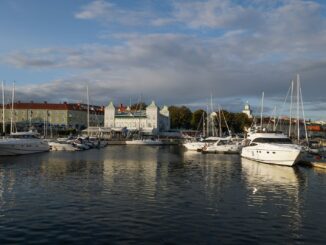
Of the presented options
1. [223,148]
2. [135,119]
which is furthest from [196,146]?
[135,119]

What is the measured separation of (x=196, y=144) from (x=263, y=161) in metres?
37.7

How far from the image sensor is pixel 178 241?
18.3 meters

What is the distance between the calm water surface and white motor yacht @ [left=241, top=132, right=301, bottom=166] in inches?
404

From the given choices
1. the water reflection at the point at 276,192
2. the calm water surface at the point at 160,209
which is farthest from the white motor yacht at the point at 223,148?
the calm water surface at the point at 160,209

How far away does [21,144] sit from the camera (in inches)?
2795

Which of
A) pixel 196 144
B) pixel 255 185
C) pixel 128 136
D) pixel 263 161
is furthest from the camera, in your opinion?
pixel 128 136

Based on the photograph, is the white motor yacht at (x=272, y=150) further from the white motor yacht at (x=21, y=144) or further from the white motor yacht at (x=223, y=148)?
the white motor yacht at (x=21, y=144)

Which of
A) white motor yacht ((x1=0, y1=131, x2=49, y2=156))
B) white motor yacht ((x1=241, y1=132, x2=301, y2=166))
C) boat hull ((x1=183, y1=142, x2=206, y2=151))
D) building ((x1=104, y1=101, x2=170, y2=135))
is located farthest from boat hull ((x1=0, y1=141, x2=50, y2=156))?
building ((x1=104, y1=101, x2=170, y2=135))

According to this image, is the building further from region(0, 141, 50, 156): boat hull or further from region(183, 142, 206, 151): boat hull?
region(0, 141, 50, 156): boat hull

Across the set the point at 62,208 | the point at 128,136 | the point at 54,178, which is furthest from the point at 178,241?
the point at 128,136

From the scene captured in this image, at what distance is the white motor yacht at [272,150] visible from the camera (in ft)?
165

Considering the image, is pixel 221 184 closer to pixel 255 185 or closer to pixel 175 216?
pixel 255 185

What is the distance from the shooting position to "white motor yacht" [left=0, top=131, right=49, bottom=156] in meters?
67.2

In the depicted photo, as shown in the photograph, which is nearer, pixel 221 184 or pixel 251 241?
pixel 251 241
